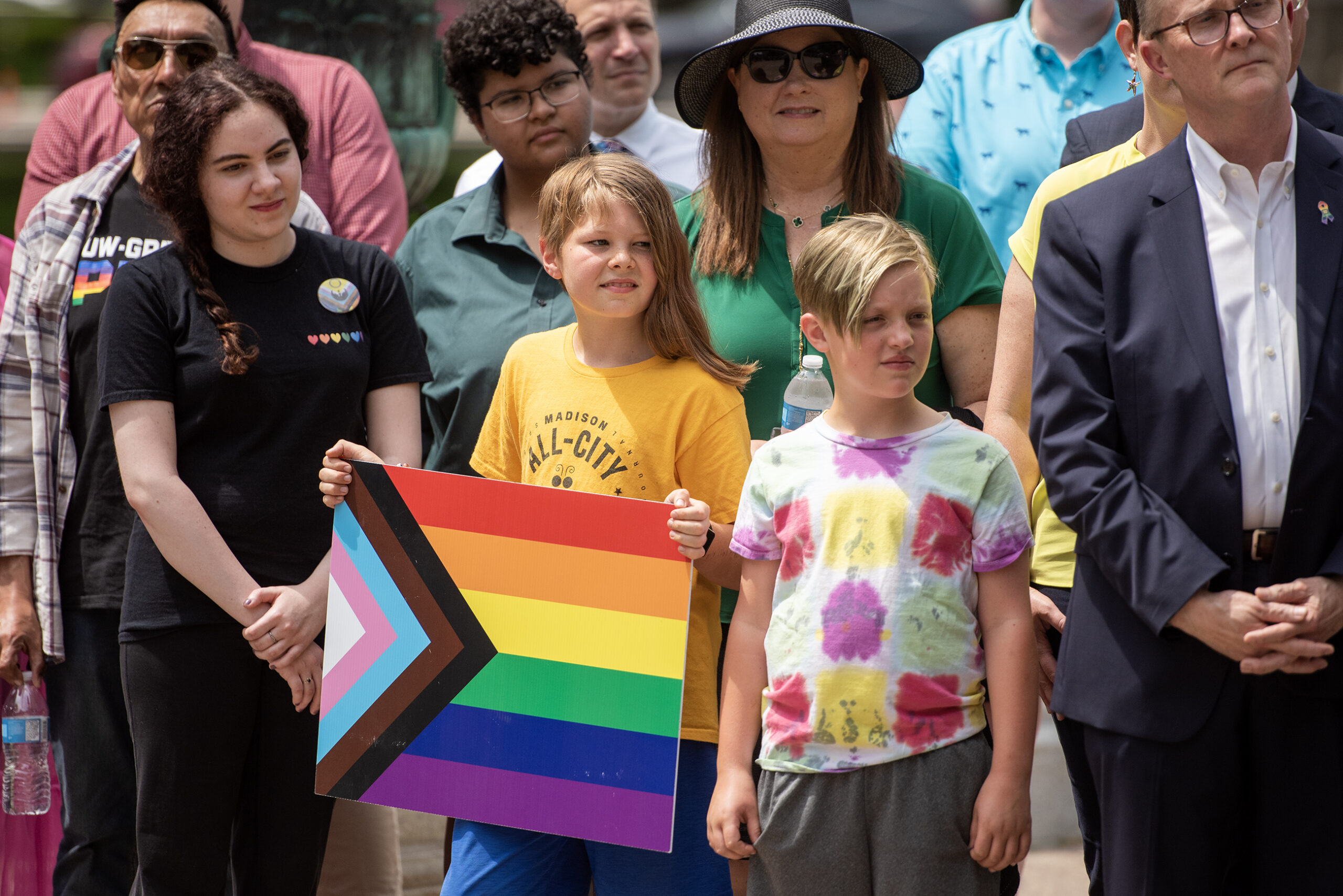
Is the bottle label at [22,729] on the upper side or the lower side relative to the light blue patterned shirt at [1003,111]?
lower

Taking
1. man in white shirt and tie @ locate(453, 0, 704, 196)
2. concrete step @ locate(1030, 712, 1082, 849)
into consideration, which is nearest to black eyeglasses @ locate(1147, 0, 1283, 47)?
man in white shirt and tie @ locate(453, 0, 704, 196)

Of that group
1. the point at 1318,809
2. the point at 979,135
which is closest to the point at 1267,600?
the point at 1318,809

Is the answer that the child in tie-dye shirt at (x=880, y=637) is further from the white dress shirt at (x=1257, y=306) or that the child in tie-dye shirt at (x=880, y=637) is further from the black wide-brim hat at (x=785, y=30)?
the black wide-brim hat at (x=785, y=30)

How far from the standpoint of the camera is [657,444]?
2.86 m

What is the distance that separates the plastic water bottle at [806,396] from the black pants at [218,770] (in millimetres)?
1329

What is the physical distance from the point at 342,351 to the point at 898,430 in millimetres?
1384

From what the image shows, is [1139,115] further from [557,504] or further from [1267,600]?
[557,504]

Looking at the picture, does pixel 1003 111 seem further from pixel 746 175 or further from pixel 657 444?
pixel 657 444

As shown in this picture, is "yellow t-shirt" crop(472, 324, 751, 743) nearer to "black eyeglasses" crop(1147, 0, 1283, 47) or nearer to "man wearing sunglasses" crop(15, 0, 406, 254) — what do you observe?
"black eyeglasses" crop(1147, 0, 1283, 47)

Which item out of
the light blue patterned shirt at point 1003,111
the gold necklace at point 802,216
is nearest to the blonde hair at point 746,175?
the gold necklace at point 802,216

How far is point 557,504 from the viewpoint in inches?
110

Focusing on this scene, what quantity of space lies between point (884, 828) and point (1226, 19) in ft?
5.11

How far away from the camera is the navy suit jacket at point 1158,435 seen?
2352 mm

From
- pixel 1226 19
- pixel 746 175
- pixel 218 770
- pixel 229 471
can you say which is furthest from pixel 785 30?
pixel 218 770
